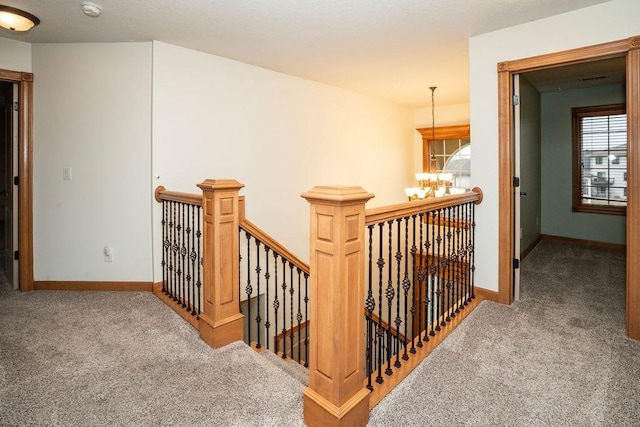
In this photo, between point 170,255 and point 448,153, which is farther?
point 448,153

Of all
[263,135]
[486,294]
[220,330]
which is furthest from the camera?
[263,135]

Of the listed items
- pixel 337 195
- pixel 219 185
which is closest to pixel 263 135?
pixel 219 185

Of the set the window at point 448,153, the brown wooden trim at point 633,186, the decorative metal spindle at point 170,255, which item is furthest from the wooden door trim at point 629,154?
the window at point 448,153

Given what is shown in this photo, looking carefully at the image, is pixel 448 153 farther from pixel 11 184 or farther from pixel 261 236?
pixel 11 184

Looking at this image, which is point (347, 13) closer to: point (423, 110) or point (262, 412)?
point (262, 412)

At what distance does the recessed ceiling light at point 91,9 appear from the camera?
102 inches

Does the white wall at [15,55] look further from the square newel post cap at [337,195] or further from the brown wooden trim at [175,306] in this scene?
the square newel post cap at [337,195]

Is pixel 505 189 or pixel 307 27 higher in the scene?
pixel 307 27

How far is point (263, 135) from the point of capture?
423 centimetres

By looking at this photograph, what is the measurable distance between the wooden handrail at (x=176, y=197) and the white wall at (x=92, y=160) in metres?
0.14

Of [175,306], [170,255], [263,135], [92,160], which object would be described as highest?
[263,135]

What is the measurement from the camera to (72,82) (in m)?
3.39

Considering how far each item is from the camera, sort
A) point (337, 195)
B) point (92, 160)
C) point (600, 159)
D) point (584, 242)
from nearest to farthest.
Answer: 1. point (337, 195)
2. point (92, 160)
3. point (600, 159)
4. point (584, 242)

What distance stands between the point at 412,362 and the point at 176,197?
220cm
